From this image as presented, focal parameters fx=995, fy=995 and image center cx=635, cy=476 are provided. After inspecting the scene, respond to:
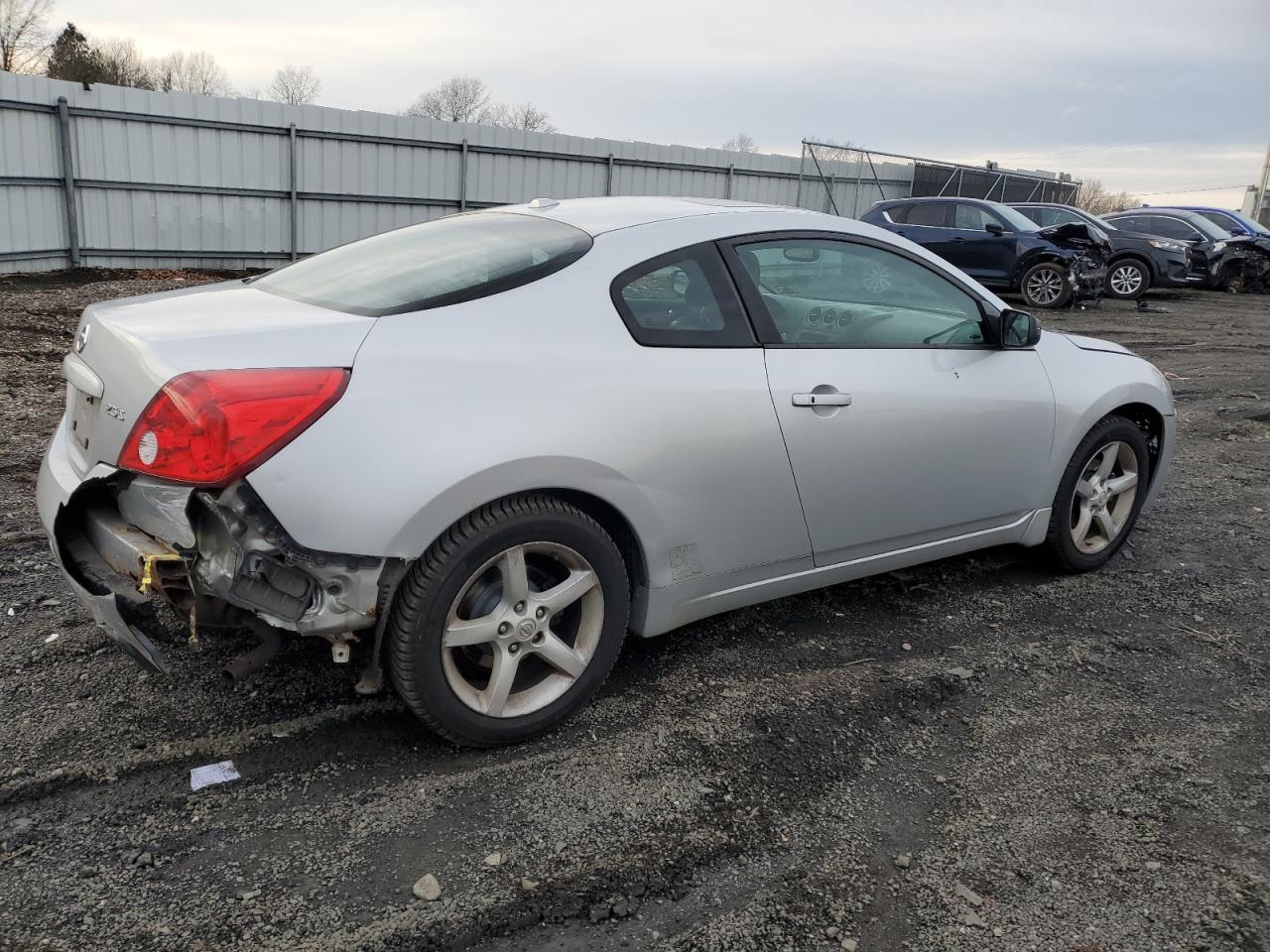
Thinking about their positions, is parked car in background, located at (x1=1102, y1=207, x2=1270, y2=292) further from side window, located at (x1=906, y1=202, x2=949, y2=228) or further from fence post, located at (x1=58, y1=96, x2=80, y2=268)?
fence post, located at (x1=58, y1=96, x2=80, y2=268)

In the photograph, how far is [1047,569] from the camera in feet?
14.7

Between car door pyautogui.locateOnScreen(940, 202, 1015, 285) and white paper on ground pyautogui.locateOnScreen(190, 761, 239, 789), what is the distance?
15.1 meters

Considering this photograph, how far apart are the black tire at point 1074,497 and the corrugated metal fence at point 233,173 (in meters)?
12.6

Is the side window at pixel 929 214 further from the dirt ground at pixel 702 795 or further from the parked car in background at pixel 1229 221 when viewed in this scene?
the dirt ground at pixel 702 795

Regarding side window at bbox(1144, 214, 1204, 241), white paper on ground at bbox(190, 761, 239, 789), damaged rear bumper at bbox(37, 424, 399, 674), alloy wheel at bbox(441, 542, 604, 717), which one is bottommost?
white paper on ground at bbox(190, 761, 239, 789)

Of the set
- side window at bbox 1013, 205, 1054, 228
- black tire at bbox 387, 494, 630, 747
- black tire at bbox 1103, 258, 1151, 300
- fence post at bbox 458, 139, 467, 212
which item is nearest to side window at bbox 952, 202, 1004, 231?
side window at bbox 1013, 205, 1054, 228

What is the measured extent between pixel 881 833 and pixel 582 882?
31.6 inches

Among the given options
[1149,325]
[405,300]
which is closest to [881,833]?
[405,300]

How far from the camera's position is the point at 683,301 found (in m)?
3.13

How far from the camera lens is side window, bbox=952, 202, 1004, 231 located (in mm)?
15938

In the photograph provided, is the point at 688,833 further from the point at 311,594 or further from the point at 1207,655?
the point at 1207,655

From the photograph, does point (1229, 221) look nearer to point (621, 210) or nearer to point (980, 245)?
point (980, 245)

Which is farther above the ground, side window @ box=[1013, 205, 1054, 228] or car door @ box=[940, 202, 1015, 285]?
side window @ box=[1013, 205, 1054, 228]

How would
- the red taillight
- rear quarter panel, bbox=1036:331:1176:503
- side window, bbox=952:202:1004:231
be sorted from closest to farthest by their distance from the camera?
1. the red taillight
2. rear quarter panel, bbox=1036:331:1176:503
3. side window, bbox=952:202:1004:231
